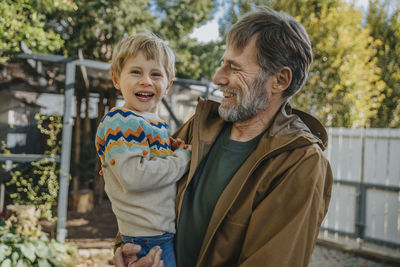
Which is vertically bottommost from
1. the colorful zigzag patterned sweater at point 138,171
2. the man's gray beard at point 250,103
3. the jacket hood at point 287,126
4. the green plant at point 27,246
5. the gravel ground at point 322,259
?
the gravel ground at point 322,259

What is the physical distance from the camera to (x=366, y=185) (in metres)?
5.59

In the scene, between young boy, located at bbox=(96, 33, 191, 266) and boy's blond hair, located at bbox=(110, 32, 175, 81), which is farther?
boy's blond hair, located at bbox=(110, 32, 175, 81)

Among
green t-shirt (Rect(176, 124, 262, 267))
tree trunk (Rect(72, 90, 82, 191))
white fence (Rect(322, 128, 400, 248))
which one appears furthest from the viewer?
tree trunk (Rect(72, 90, 82, 191))

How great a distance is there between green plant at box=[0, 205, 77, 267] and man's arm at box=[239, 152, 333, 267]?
3048 millimetres

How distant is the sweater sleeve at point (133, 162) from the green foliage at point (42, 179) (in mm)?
3558

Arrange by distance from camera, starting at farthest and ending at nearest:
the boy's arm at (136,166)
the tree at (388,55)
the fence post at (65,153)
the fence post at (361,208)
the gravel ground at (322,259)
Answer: the tree at (388,55) → the fence post at (361,208) → the fence post at (65,153) → the gravel ground at (322,259) → the boy's arm at (136,166)

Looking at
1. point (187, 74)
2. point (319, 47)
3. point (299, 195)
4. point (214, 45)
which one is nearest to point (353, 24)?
point (319, 47)

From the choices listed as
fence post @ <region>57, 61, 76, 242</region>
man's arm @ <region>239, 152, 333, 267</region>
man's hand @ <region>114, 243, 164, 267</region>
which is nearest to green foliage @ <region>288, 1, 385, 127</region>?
fence post @ <region>57, 61, 76, 242</region>

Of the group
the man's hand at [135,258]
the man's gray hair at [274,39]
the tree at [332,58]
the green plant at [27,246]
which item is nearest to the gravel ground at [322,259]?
the green plant at [27,246]

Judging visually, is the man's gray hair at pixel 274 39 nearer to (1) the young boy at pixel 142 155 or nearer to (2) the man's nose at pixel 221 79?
(2) the man's nose at pixel 221 79

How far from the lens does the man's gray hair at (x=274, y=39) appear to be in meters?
1.37

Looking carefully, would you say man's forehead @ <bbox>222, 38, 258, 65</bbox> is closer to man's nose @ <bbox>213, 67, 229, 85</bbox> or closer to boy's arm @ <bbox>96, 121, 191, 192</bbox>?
man's nose @ <bbox>213, 67, 229, 85</bbox>

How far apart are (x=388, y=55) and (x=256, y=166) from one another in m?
8.84

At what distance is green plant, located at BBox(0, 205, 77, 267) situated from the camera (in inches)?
130
